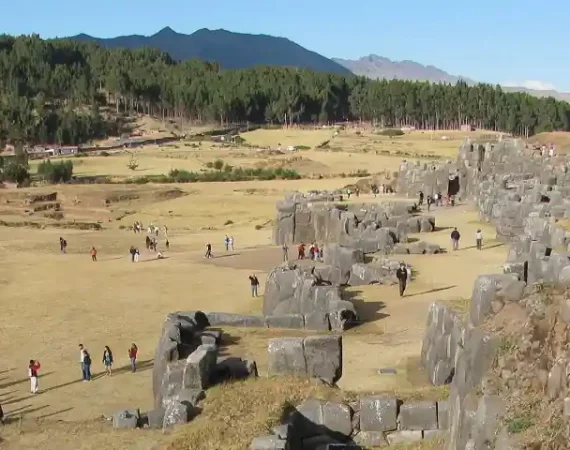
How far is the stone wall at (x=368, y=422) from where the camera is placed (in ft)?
54.3

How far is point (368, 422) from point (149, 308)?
22116 mm

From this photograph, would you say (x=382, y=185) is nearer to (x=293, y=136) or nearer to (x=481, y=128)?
(x=293, y=136)

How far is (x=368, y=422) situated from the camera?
1675cm

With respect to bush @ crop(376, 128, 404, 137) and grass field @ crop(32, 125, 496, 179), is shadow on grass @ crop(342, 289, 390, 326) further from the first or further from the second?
bush @ crop(376, 128, 404, 137)

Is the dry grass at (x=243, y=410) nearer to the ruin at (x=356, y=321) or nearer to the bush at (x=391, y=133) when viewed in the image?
the ruin at (x=356, y=321)

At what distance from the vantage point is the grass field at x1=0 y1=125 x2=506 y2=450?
1830cm

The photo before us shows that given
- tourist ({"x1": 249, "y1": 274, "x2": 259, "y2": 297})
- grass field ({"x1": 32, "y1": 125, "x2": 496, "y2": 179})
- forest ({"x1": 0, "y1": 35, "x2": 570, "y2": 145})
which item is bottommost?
tourist ({"x1": 249, "y1": 274, "x2": 259, "y2": 297})

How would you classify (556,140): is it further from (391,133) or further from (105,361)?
(105,361)

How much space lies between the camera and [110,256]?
5412 centimetres

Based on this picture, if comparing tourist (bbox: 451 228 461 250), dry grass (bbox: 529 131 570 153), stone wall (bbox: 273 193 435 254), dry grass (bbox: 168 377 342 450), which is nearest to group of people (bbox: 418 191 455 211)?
stone wall (bbox: 273 193 435 254)

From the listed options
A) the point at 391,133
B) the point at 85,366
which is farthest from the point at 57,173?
the point at 391,133

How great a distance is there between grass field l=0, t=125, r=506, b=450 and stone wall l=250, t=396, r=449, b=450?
736mm

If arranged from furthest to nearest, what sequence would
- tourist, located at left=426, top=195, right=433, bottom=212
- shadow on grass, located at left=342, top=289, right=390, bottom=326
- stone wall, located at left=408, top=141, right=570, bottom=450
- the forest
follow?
the forest, tourist, located at left=426, top=195, right=433, bottom=212, shadow on grass, located at left=342, top=289, right=390, bottom=326, stone wall, located at left=408, top=141, right=570, bottom=450

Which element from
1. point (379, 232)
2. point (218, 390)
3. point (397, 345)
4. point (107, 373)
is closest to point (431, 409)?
point (218, 390)
